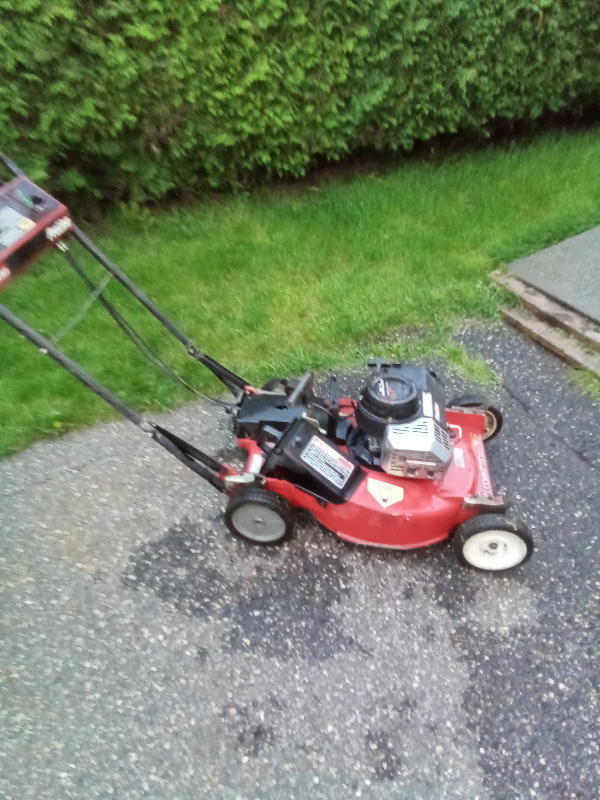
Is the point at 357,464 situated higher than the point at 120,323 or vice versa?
the point at 120,323

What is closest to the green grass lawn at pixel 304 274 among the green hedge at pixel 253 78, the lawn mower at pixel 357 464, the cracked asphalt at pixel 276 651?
the green hedge at pixel 253 78

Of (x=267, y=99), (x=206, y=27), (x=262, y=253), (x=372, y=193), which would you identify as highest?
(x=206, y=27)

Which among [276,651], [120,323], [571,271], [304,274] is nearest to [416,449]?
[276,651]

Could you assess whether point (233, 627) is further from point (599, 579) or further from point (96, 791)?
point (599, 579)

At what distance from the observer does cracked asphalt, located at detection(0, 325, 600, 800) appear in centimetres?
183

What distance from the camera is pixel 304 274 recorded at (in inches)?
144

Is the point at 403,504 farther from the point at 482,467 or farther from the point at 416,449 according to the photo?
the point at 482,467

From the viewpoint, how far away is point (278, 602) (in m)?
2.21

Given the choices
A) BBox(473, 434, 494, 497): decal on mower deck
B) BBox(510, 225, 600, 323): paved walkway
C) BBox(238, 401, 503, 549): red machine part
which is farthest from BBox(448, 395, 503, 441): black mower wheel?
BBox(510, 225, 600, 323): paved walkway

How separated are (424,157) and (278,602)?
3726 millimetres

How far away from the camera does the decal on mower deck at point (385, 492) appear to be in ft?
6.84

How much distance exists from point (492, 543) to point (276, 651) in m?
0.77

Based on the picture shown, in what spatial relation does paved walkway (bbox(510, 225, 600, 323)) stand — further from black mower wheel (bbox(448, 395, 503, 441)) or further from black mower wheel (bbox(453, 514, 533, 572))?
black mower wheel (bbox(453, 514, 533, 572))

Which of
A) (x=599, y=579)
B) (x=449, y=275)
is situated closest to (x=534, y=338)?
(x=449, y=275)
